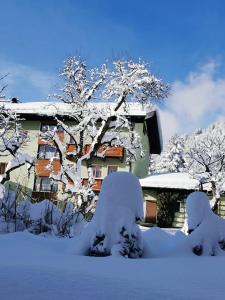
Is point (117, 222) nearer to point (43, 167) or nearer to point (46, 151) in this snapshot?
point (43, 167)

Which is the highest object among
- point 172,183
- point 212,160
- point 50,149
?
point 50,149

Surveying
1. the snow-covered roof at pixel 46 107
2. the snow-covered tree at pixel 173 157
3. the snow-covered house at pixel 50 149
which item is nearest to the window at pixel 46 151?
the snow-covered house at pixel 50 149

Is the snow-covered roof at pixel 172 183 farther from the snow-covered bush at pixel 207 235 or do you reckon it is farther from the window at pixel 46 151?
the snow-covered bush at pixel 207 235

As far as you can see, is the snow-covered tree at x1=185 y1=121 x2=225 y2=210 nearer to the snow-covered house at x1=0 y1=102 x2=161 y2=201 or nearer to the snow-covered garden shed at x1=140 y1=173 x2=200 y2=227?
the snow-covered garden shed at x1=140 y1=173 x2=200 y2=227

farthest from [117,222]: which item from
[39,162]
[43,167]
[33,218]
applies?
[39,162]

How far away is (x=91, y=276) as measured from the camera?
10.6 ft

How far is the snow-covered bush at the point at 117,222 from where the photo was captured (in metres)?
5.33

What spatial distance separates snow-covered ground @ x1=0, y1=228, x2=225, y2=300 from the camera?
2.71 metres

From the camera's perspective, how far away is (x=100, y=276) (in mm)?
3287

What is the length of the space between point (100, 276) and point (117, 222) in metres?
2.21

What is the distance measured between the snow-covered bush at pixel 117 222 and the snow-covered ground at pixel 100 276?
31 centimetres

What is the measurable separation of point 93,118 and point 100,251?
772 inches

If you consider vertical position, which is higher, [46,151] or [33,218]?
[46,151]

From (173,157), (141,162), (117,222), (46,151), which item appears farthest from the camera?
(173,157)
